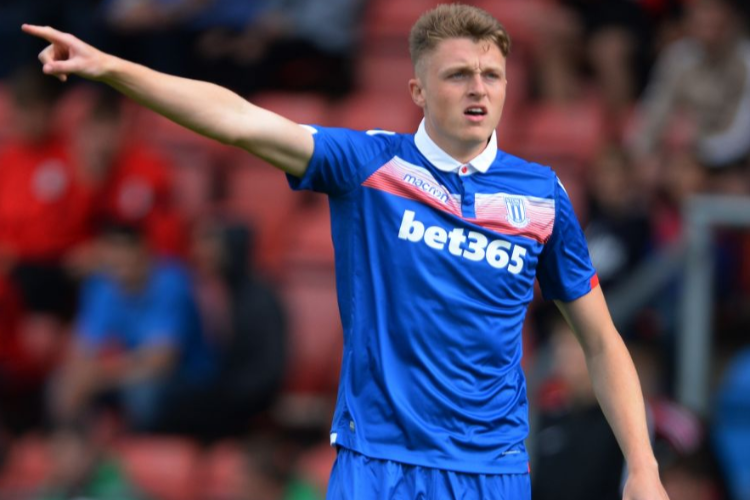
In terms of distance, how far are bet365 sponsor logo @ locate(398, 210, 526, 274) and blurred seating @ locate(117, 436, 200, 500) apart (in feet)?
14.5

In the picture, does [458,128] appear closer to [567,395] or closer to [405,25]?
[567,395]

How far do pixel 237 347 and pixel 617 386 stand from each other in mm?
4136

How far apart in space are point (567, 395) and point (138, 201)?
11.3 feet

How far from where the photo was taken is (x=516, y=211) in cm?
395

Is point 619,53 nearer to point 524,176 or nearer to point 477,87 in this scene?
point 524,176

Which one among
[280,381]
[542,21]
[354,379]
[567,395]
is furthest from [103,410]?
[354,379]

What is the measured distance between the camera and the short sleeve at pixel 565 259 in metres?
4.02

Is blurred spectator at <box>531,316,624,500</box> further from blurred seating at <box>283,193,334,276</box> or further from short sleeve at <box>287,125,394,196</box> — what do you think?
short sleeve at <box>287,125,394,196</box>

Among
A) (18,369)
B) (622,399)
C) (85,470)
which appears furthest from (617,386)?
(18,369)

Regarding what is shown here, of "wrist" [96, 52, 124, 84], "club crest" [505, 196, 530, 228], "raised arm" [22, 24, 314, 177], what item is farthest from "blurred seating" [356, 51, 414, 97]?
"wrist" [96, 52, 124, 84]

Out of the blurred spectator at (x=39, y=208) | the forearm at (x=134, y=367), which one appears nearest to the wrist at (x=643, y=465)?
the forearm at (x=134, y=367)

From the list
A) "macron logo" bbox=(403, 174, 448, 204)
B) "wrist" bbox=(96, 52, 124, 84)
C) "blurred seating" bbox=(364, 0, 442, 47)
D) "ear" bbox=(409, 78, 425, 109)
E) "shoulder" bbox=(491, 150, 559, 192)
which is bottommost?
"macron logo" bbox=(403, 174, 448, 204)

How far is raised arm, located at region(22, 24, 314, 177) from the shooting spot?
134 inches

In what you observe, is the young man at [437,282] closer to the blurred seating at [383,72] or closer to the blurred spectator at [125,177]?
the blurred spectator at [125,177]
